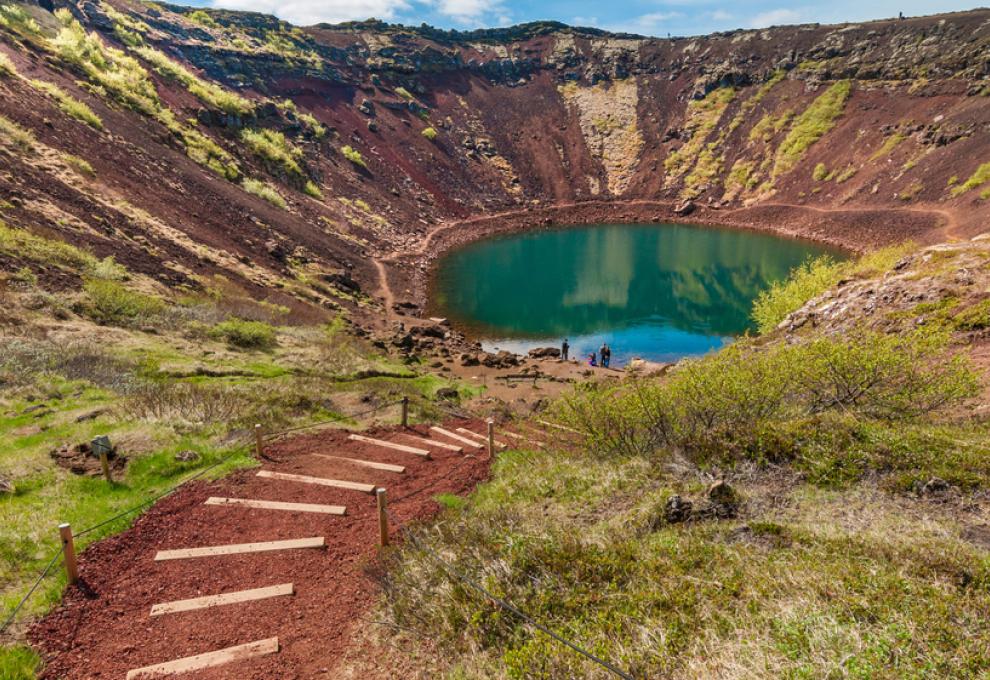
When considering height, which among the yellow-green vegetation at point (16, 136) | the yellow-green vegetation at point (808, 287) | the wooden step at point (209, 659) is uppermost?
the yellow-green vegetation at point (16, 136)

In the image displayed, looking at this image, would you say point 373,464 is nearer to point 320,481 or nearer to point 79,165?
point 320,481

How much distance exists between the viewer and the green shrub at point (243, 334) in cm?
2338

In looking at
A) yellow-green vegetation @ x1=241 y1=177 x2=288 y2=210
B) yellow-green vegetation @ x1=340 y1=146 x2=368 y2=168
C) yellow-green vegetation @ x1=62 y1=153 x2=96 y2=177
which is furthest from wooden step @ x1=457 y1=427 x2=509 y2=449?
yellow-green vegetation @ x1=340 y1=146 x2=368 y2=168

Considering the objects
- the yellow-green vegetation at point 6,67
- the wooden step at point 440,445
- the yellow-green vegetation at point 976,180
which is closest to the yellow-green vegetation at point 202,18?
the yellow-green vegetation at point 6,67

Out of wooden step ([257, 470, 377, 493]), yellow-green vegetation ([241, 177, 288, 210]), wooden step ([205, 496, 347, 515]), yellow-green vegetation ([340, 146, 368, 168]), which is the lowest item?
wooden step ([205, 496, 347, 515])

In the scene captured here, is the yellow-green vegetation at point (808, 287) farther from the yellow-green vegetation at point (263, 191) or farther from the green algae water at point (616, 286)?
the yellow-green vegetation at point (263, 191)

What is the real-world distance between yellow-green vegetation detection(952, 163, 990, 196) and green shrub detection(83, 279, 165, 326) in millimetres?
75259

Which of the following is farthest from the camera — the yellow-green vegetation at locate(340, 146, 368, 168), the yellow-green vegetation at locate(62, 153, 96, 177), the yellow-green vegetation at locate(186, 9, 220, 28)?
the yellow-green vegetation at locate(186, 9, 220, 28)

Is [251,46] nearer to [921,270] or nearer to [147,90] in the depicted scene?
[147,90]

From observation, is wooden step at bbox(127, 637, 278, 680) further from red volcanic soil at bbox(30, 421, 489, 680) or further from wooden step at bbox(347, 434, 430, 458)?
wooden step at bbox(347, 434, 430, 458)

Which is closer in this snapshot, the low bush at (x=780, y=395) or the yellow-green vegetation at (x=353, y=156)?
the low bush at (x=780, y=395)

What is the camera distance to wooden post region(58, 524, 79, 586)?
7824mm

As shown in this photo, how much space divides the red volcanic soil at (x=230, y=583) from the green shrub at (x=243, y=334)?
1294 centimetres

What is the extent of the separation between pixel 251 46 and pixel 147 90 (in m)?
37.1
